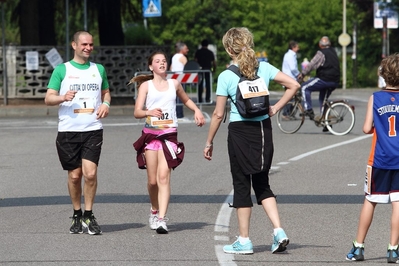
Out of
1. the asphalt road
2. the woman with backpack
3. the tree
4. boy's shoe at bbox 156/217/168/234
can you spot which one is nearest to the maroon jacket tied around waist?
boy's shoe at bbox 156/217/168/234

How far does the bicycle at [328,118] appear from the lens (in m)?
20.8

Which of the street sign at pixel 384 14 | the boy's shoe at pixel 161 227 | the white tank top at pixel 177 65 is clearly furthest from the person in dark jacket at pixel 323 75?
the street sign at pixel 384 14

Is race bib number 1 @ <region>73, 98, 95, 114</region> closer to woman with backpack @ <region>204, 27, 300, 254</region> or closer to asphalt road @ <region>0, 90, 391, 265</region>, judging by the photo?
asphalt road @ <region>0, 90, 391, 265</region>

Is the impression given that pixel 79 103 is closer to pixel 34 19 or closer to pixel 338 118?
pixel 338 118

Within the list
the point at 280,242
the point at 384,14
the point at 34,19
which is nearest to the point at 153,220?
the point at 280,242

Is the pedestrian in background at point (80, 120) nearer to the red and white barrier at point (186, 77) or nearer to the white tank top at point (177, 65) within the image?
the red and white barrier at point (186, 77)

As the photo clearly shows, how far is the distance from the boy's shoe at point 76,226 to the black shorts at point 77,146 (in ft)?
1.48

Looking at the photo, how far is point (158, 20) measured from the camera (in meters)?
79.9

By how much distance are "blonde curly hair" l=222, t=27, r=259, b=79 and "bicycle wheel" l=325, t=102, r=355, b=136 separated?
1258 cm

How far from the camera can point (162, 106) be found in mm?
9773

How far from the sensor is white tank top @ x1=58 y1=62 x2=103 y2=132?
9.56 meters

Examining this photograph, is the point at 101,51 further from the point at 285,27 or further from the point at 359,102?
the point at 285,27

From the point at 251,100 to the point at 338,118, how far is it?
1276cm

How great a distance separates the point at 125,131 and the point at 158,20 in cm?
5849
